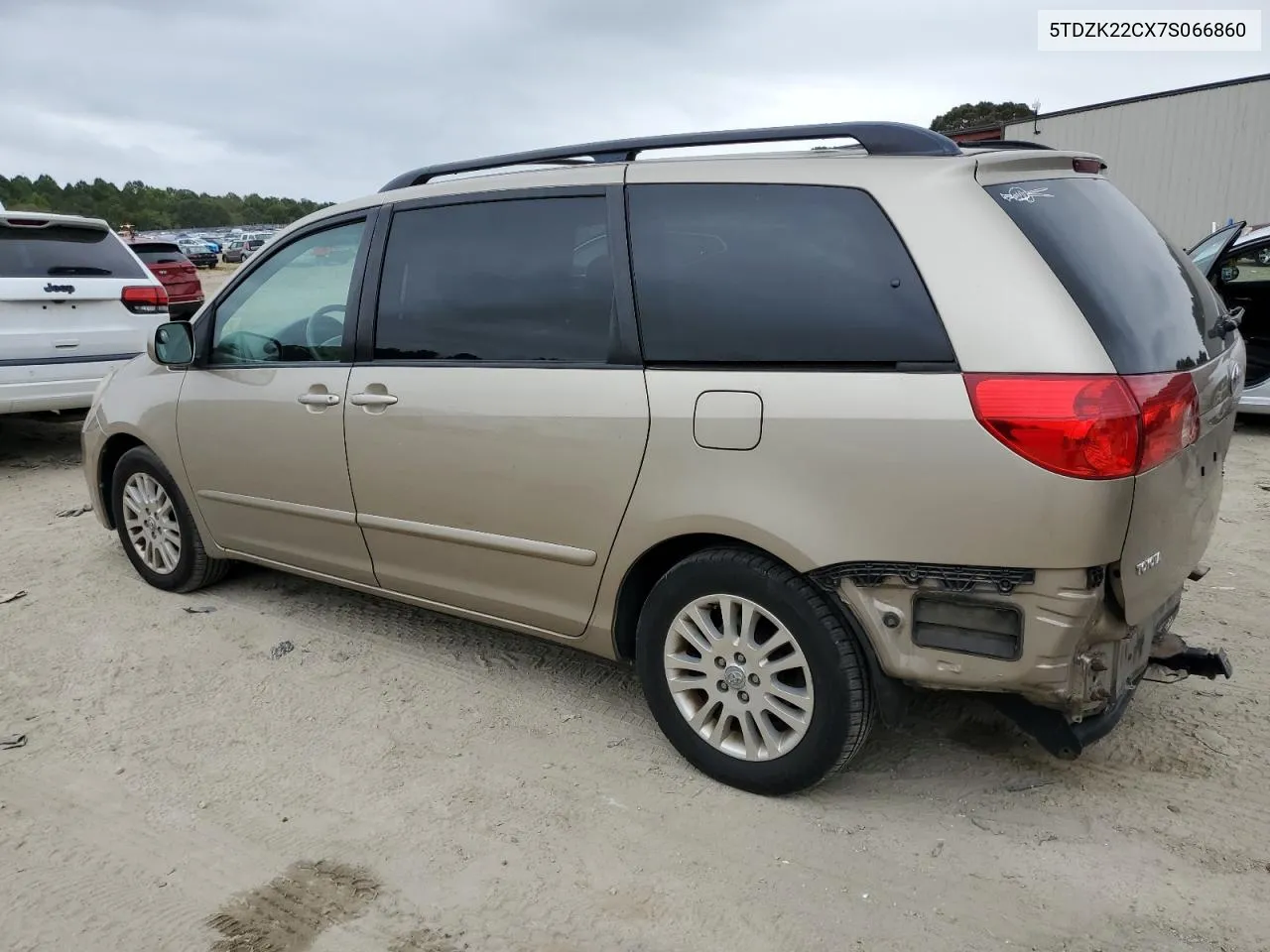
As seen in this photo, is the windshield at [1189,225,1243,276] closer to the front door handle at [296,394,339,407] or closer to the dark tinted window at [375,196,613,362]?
the dark tinted window at [375,196,613,362]

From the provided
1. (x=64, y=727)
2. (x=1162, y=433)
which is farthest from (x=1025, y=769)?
(x=64, y=727)

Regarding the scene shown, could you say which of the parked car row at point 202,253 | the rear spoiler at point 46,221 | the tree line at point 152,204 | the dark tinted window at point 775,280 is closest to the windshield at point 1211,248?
the dark tinted window at point 775,280

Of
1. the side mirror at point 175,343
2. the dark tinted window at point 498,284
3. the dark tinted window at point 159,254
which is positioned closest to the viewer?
the dark tinted window at point 498,284

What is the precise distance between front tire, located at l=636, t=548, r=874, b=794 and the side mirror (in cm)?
247

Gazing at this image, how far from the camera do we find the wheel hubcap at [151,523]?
4605 millimetres

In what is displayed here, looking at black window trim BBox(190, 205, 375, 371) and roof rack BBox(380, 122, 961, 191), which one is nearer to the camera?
roof rack BBox(380, 122, 961, 191)

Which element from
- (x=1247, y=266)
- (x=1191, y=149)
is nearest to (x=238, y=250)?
(x=1191, y=149)

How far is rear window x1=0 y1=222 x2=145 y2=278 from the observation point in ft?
22.8

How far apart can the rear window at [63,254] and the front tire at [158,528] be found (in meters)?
3.13

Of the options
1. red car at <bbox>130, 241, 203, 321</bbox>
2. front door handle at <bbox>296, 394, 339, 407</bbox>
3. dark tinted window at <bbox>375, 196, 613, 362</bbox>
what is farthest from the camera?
red car at <bbox>130, 241, 203, 321</bbox>

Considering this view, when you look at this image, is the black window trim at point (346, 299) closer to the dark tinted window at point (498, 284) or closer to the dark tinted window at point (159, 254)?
the dark tinted window at point (498, 284)

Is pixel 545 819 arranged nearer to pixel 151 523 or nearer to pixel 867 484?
pixel 867 484

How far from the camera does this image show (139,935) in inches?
93.4

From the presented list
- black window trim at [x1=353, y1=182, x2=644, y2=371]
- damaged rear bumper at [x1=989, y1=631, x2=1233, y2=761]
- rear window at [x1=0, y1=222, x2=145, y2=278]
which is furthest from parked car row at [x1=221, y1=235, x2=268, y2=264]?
damaged rear bumper at [x1=989, y1=631, x2=1233, y2=761]
